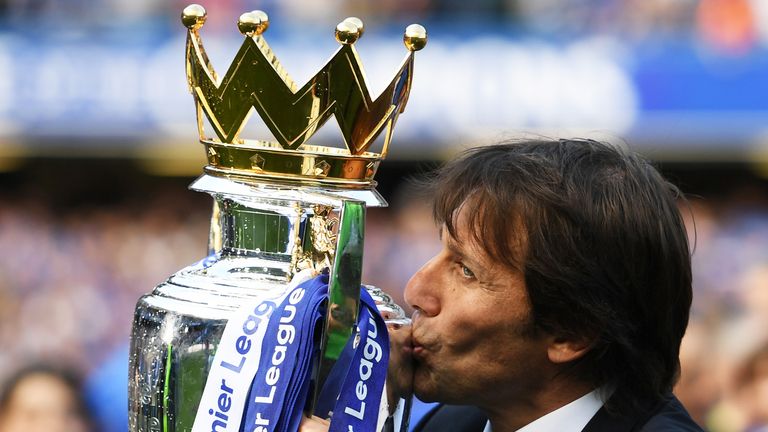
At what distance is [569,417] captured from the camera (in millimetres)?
1807

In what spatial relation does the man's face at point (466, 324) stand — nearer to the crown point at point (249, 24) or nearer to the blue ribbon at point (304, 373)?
the blue ribbon at point (304, 373)

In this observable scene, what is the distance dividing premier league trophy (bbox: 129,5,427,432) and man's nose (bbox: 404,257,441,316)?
0.07 m

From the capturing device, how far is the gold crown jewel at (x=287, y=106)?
5.19 ft

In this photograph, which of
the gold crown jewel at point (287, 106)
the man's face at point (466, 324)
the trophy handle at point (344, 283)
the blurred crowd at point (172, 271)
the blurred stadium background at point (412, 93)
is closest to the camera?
the trophy handle at point (344, 283)

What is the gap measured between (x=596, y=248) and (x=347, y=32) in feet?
1.59

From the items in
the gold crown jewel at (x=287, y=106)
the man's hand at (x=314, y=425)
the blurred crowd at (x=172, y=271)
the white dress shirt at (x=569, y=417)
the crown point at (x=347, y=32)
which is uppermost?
the crown point at (x=347, y=32)

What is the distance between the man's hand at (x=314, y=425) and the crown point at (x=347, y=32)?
49 centimetres

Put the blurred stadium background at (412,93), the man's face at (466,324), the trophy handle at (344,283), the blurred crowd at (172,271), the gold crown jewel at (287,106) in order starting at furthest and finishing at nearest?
the blurred stadium background at (412,93) → the blurred crowd at (172,271) → the man's face at (466,324) → the gold crown jewel at (287,106) → the trophy handle at (344,283)

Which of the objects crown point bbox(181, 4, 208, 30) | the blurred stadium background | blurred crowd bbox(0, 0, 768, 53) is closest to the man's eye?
crown point bbox(181, 4, 208, 30)

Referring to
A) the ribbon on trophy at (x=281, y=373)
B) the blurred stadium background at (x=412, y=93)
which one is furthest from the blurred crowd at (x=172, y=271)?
the ribbon on trophy at (x=281, y=373)

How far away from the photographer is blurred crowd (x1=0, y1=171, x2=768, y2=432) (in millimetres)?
4535

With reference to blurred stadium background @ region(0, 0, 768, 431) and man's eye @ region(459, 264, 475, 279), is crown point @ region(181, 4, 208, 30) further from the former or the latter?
blurred stadium background @ region(0, 0, 768, 431)

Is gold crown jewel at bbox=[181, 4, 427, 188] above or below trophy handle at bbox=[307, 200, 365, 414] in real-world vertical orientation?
above

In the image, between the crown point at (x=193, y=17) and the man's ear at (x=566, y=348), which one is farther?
the man's ear at (x=566, y=348)
